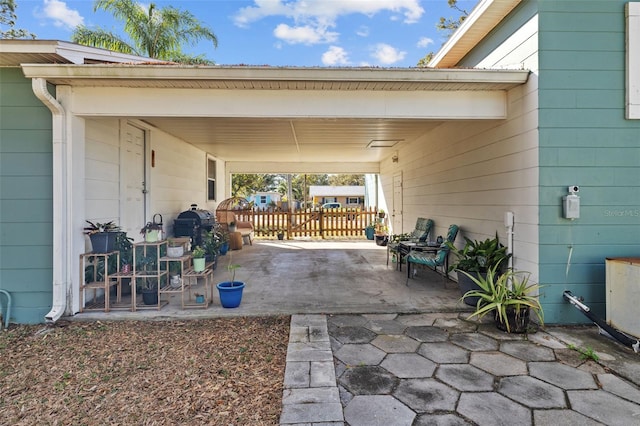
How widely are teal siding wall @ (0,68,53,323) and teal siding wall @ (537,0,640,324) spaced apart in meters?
5.15

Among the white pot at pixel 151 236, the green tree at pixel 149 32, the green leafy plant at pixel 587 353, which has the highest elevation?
the green tree at pixel 149 32

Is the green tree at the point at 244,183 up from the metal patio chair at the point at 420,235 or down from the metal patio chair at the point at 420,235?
up

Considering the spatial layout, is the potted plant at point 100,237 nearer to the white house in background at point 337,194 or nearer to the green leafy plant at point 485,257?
the green leafy plant at point 485,257

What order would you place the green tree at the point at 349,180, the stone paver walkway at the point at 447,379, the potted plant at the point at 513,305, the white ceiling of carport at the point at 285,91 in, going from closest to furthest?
the stone paver walkway at the point at 447,379 → the potted plant at the point at 513,305 → the white ceiling of carport at the point at 285,91 → the green tree at the point at 349,180

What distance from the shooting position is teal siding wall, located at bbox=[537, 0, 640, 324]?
3184mm

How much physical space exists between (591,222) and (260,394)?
3.49m

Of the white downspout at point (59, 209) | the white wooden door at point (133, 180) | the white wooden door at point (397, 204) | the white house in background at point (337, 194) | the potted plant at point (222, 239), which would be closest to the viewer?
the white downspout at point (59, 209)

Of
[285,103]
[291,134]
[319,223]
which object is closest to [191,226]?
[291,134]

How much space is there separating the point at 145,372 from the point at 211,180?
7167 mm

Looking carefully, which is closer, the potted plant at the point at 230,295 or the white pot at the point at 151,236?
the potted plant at the point at 230,295

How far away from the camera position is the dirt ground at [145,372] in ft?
6.32

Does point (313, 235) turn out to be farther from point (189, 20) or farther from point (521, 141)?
point (189, 20)

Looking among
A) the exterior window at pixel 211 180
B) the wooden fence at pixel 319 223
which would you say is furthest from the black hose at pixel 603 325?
the wooden fence at pixel 319 223

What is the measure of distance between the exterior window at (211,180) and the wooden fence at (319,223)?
235 centimetres
